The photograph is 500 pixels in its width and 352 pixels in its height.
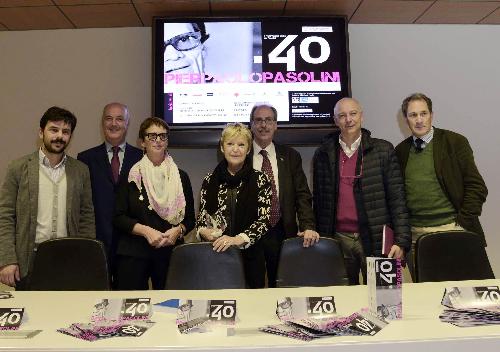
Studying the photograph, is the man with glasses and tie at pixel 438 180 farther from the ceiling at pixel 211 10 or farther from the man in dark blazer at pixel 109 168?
the man in dark blazer at pixel 109 168

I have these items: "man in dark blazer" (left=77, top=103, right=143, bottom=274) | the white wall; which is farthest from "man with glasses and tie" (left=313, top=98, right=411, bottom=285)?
"man in dark blazer" (left=77, top=103, right=143, bottom=274)

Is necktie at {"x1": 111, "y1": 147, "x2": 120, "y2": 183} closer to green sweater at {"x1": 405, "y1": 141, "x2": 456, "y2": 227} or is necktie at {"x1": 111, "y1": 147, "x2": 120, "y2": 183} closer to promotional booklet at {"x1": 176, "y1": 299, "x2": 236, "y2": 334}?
promotional booklet at {"x1": 176, "y1": 299, "x2": 236, "y2": 334}

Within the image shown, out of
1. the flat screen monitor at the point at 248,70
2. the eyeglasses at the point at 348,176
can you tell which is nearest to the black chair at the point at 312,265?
the eyeglasses at the point at 348,176

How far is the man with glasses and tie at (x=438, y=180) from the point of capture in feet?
8.85

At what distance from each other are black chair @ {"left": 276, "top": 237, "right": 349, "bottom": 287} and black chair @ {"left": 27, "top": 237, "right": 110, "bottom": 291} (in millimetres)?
880

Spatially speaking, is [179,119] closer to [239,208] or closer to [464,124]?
[239,208]

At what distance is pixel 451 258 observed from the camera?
2.28 metres

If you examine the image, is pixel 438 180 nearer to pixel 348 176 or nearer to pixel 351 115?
pixel 348 176

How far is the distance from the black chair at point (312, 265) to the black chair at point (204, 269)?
0.25 metres

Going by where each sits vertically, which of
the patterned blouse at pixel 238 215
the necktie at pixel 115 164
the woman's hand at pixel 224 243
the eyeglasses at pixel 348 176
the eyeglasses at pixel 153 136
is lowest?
the woman's hand at pixel 224 243

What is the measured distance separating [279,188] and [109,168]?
3.63 ft

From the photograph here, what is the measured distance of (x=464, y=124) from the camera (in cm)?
394

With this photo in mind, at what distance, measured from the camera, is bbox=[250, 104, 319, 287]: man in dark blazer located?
8.63 ft

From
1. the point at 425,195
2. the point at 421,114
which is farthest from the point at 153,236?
the point at 421,114
